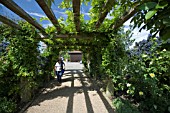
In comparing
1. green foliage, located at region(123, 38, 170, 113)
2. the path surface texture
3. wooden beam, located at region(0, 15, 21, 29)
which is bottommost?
the path surface texture

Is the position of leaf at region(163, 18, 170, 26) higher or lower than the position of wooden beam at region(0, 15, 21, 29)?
lower

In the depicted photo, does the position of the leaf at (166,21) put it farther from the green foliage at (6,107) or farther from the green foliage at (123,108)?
the green foliage at (6,107)

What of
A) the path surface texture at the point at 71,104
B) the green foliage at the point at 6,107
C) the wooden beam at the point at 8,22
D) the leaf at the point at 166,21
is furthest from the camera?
the path surface texture at the point at 71,104

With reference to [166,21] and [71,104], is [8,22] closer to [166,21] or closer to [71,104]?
[71,104]

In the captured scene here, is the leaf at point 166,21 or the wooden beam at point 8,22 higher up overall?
the wooden beam at point 8,22

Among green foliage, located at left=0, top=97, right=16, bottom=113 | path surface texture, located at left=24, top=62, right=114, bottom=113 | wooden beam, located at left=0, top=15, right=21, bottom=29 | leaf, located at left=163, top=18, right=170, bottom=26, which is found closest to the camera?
leaf, located at left=163, top=18, right=170, bottom=26

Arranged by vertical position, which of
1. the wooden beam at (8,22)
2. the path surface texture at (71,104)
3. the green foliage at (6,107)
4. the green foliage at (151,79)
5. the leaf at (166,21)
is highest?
the wooden beam at (8,22)

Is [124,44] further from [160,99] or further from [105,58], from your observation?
[160,99]

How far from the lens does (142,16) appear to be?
50.4 inches

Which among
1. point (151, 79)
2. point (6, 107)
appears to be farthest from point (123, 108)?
point (6, 107)

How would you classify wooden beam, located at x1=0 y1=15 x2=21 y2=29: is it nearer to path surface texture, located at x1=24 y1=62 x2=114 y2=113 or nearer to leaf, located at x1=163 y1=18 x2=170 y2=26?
path surface texture, located at x1=24 y1=62 x2=114 y2=113

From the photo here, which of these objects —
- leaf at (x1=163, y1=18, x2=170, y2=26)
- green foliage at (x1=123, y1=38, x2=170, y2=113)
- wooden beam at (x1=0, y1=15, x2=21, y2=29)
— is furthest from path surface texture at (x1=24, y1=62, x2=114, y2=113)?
leaf at (x1=163, y1=18, x2=170, y2=26)

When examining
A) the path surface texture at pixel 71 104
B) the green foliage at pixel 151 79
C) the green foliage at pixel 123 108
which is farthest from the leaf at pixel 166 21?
the path surface texture at pixel 71 104

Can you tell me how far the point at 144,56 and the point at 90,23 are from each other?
2.11 meters
